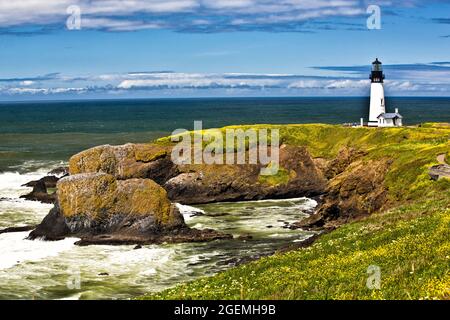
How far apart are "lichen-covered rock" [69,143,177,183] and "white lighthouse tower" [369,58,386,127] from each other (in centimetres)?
3950

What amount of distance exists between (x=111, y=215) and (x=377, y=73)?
6717cm

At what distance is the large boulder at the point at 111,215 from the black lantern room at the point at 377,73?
6216cm

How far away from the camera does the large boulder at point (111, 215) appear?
53.2 metres

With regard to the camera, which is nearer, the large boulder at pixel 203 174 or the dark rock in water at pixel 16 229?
the dark rock in water at pixel 16 229

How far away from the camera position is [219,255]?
4781 centimetres

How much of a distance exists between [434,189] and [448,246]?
96.2 feet

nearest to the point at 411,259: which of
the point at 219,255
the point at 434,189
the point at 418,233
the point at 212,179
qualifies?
the point at 418,233

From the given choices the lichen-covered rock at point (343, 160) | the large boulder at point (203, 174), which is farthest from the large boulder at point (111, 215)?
the lichen-covered rock at point (343, 160)

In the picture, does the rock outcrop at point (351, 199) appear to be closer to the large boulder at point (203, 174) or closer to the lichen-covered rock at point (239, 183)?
the lichen-covered rock at point (239, 183)

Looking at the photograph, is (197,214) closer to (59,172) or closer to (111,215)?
(111,215)

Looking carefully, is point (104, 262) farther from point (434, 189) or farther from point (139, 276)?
point (434, 189)

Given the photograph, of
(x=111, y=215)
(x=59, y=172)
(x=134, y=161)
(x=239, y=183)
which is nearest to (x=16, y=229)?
(x=111, y=215)

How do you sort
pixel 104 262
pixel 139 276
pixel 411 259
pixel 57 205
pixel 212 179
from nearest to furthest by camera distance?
pixel 411 259, pixel 139 276, pixel 104 262, pixel 57 205, pixel 212 179

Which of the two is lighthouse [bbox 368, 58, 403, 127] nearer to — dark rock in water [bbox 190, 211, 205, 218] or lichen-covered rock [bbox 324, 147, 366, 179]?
lichen-covered rock [bbox 324, 147, 366, 179]
